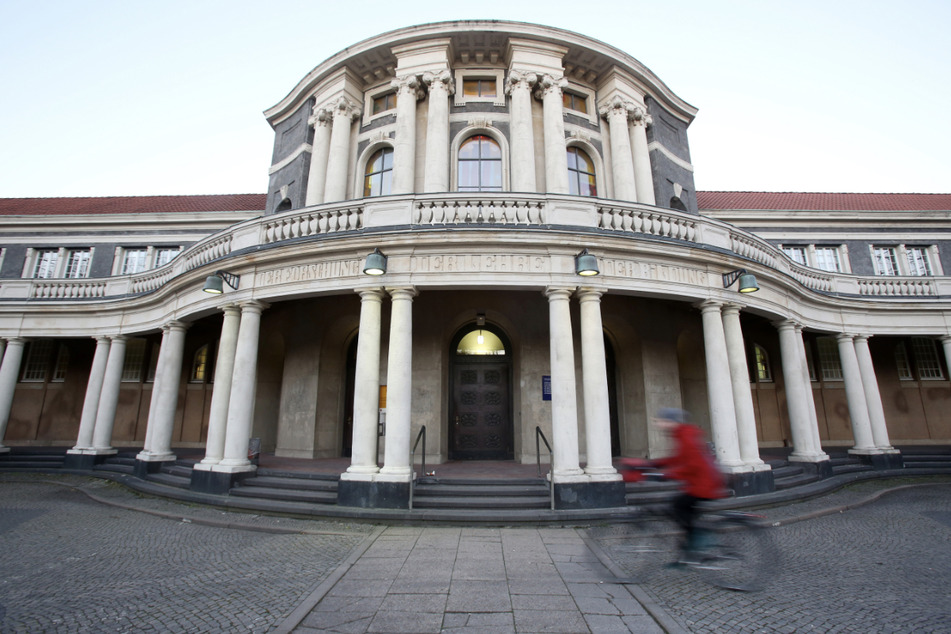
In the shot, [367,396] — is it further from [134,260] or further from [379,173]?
[134,260]

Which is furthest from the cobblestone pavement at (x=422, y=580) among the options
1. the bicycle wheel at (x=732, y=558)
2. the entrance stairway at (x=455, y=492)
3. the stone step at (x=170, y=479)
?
the stone step at (x=170, y=479)

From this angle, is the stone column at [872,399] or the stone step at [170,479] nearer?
the stone step at [170,479]

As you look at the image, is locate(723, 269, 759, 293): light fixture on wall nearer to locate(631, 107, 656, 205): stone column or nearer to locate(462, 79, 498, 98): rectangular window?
locate(631, 107, 656, 205): stone column

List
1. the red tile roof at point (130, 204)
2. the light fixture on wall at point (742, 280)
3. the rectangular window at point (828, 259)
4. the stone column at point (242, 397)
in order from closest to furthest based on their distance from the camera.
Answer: the light fixture on wall at point (742, 280), the stone column at point (242, 397), the rectangular window at point (828, 259), the red tile roof at point (130, 204)

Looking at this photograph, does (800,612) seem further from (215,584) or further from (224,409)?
(224,409)

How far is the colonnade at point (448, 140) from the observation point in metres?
13.7

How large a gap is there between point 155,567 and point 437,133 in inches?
486

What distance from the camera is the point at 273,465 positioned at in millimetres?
11328

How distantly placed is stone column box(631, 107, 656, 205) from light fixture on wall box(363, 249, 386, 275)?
10.1m

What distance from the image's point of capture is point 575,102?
15.9 meters

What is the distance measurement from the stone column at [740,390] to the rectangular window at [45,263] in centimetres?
2748

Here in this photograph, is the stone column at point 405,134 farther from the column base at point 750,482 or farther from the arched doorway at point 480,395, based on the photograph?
the column base at point 750,482

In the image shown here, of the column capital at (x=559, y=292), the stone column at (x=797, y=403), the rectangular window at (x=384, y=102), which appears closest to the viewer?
the column capital at (x=559, y=292)

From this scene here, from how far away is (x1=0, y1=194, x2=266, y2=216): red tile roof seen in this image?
21984mm
